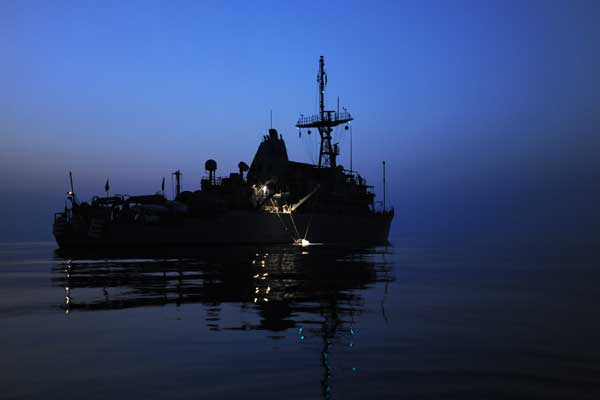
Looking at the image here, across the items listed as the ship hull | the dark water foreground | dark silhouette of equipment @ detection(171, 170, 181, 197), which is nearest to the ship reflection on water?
the dark water foreground

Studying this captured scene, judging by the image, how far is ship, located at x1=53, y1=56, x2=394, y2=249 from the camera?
50312 millimetres

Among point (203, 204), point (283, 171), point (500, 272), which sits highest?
point (283, 171)

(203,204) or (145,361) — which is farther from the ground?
(203,204)

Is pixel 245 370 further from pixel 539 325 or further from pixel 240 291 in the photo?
pixel 240 291

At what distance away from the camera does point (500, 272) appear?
30.7m

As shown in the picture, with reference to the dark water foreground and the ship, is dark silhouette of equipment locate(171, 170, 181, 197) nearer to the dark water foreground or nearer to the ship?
the ship

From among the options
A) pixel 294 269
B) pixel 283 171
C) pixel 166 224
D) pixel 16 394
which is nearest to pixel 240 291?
pixel 294 269

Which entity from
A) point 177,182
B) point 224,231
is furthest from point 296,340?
point 177,182

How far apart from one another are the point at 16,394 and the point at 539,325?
1192 cm

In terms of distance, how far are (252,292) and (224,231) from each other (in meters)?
34.4

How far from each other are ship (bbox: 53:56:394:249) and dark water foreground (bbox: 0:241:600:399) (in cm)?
2676

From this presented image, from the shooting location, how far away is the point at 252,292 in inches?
784

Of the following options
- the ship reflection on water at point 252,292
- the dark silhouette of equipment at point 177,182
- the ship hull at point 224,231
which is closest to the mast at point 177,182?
the dark silhouette of equipment at point 177,182

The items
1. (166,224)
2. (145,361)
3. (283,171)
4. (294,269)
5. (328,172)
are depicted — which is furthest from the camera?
(328,172)
